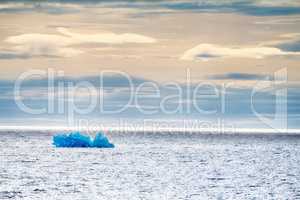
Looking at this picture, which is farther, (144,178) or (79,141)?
(79,141)

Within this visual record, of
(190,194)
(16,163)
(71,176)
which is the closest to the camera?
(190,194)

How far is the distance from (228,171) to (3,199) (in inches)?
978

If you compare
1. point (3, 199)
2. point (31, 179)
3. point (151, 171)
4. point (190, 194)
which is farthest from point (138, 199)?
point (151, 171)

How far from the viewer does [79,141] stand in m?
91.2

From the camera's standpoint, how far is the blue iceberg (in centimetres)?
8456

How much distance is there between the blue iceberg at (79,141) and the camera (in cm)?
8456

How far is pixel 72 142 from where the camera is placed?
294 ft

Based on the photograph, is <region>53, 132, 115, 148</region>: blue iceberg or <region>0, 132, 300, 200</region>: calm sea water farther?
<region>53, 132, 115, 148</region>: blue iceberg

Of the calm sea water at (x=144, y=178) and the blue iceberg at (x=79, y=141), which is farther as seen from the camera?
the blue iceberg at (x=79, y=141)

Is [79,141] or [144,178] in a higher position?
[144,178]

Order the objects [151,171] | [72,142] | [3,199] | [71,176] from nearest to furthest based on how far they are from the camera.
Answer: [3,199] < [71,176] < [151,171] < [72,142]

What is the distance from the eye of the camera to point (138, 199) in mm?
40031

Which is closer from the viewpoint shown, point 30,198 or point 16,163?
point 30,198

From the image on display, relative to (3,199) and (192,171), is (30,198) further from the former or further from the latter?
(192,171)
